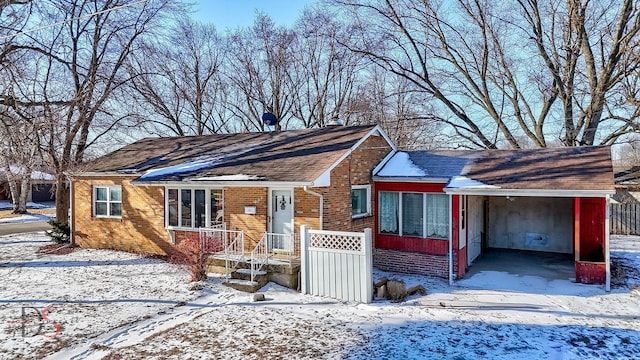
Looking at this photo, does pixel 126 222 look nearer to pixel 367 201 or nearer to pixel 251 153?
pixel 251 153

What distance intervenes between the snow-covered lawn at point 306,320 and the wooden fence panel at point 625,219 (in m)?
11.0

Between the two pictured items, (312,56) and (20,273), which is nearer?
(20,273)

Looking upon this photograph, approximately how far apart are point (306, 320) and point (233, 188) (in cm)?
540

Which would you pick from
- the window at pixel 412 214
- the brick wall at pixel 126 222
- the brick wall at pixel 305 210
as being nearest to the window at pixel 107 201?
the brick wall at pixel 126 222

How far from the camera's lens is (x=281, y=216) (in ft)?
38.5

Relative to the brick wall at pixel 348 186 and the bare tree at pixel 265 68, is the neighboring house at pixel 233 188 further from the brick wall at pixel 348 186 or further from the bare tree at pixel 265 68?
the bare tree at pixel 265 68

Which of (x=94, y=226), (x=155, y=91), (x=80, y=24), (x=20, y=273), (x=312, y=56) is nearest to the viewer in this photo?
(x=20, y=273)

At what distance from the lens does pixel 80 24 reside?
19859 mm

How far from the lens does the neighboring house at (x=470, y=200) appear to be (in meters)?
10.7

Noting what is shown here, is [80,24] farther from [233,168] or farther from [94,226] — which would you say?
[233,168]

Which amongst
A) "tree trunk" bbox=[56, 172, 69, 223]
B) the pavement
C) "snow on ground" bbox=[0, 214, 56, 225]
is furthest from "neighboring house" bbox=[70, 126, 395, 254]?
"snow on ground" bbox=[0, 214, 56, 225]

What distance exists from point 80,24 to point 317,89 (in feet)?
51.2

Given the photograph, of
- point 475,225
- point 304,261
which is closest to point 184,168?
point 304,261

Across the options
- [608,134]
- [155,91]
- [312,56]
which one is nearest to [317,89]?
[312,56]
